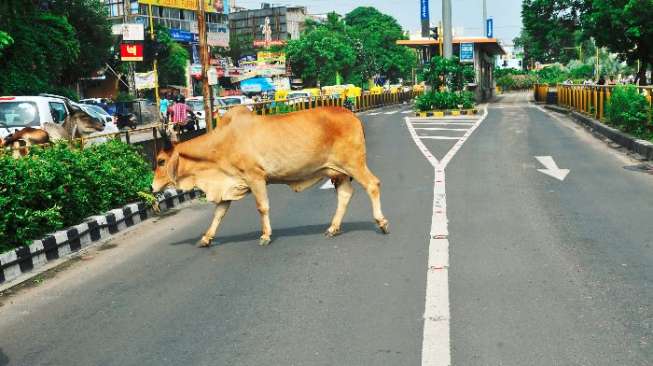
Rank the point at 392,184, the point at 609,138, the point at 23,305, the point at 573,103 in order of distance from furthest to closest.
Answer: the point at 573,103, the point at 609,138, the point at 392,184, the point at 23,305

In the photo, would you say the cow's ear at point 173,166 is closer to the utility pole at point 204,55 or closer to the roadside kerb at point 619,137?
the utility pole at point 204,55

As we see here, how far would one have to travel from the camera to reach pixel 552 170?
1409cm

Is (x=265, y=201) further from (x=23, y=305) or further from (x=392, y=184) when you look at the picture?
A: (x=392, y=184)

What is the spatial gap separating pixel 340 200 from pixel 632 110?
12.1 meters

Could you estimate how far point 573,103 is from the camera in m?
34.5

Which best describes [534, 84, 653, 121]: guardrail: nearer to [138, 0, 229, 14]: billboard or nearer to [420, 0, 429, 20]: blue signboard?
[420, 0, 429, 20]: blue signboard

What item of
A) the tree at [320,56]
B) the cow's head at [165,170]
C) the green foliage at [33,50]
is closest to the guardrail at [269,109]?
the cow's head at [165,170]

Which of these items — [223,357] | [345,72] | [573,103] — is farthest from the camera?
[345,72]

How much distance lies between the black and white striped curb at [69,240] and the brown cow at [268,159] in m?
1.19

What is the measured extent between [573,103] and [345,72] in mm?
54943

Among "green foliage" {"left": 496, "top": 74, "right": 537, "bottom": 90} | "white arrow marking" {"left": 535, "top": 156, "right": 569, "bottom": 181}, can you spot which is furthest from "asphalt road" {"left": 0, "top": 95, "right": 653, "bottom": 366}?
"green foliage" {"left": 496, "top": 74, "right": 537, "bottom": 90}

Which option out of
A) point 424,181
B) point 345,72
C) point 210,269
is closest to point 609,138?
point 424,181

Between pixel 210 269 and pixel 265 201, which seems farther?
pixel 265 201

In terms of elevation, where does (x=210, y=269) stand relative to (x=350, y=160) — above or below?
below
